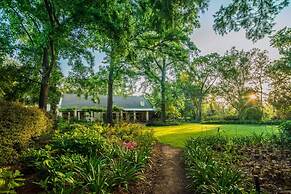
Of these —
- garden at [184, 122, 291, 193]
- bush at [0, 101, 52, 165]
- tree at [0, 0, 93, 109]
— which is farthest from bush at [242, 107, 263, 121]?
bush at [0, 101, 52, 165]

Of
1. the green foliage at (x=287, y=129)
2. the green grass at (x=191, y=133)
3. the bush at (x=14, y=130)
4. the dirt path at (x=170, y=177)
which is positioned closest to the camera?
the dirt path at (x=170, y=177)

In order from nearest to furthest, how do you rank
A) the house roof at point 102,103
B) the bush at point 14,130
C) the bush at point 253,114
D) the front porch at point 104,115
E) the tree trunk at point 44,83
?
the bush at point 14,130, the tree trunk at point 44,83, the front porch at point 104,115, the bush at point 253,114, the house roof at point 102,103

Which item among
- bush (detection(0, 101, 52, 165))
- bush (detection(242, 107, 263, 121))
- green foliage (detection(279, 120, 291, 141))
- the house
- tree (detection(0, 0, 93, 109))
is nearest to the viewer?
bush (detection(0, 101, 52, 165))

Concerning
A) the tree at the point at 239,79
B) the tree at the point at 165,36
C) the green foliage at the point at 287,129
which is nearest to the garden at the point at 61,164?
the tree at the point at 165,36

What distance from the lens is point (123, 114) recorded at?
45.2 meters

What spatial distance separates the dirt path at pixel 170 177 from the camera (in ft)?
21.3

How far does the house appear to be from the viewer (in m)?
38.9

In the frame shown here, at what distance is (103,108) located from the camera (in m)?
40.6

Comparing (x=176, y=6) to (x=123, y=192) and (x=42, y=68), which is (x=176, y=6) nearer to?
(x=123, y=192)

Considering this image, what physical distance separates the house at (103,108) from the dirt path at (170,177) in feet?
89.4

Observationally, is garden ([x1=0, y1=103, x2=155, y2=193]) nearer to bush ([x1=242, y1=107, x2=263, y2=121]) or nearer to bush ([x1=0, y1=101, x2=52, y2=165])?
bush ([x1=0, y1=101, x2=52, y2=165])

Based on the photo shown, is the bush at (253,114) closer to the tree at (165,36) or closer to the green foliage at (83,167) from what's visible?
the tree at (165,36)

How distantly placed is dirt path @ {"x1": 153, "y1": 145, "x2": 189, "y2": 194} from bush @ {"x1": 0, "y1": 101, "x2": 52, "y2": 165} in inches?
166

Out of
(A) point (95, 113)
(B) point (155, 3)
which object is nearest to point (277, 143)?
(B) point (155, 3)
